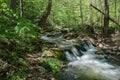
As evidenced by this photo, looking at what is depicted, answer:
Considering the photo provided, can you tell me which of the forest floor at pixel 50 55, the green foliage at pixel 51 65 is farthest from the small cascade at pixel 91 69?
the forest floor at pixel 50 55

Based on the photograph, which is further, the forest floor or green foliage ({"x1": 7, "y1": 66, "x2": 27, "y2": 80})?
the forest floor

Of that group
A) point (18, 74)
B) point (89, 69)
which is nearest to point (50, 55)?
point (89, 69)

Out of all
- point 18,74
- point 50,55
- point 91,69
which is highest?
point 18,74

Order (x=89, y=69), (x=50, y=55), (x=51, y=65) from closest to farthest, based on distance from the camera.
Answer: (x=51, y=65)
(x=89, y=69)
(x=50, y=55)

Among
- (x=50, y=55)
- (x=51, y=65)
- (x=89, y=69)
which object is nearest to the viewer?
(x=51, y=65)

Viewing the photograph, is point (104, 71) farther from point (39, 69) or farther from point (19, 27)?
point (19, 27)

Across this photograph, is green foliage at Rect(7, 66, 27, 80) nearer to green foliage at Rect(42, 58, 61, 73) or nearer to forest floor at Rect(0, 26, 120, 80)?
forest floor at Rect(0, 26, 120, 80)

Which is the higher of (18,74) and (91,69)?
(18,74)

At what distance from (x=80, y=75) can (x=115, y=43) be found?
973 centimetres

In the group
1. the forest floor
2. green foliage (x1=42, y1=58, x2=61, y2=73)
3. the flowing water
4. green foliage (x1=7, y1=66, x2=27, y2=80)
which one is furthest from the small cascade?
green foliage (x1=7, y1=66, x2=27, y2=80)

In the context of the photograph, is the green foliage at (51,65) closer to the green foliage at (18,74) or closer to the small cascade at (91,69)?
the small cascade at (91,69)

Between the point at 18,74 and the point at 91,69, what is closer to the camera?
the point at 18,74

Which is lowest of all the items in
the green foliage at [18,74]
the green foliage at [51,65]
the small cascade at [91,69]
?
the small cascade at [91,69]

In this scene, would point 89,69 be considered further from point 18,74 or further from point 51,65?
point 18,74
